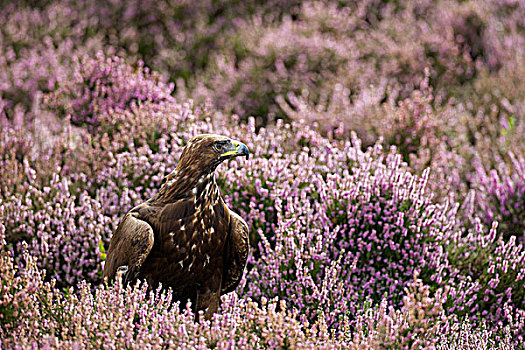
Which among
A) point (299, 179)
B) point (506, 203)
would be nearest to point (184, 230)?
point (299, 179)

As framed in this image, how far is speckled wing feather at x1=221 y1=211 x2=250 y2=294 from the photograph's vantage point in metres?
2.56

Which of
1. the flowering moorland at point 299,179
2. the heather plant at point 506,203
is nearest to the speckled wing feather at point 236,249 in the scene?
the flowering moorland at point 299,179

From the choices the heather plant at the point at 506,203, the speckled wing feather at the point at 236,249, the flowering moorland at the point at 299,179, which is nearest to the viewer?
the flowering moorland at the point at 299,179

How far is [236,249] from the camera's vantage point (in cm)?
258

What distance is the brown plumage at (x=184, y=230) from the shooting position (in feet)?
7.88

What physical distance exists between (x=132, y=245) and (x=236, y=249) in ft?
1.46

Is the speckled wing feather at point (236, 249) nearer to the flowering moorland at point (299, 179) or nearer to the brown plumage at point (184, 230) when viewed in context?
the brown plumage at point (184, 230)

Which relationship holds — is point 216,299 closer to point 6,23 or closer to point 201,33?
point 201,33

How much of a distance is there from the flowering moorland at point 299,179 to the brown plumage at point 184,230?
127 mm

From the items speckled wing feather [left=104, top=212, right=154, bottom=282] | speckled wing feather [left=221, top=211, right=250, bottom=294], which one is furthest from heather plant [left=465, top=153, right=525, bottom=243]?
speckled wing feather [left=104, top=212, right=154, bottom=282]

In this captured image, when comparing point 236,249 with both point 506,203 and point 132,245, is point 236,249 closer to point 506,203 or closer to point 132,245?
point 132,245

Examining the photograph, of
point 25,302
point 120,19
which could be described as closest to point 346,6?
point 120,19

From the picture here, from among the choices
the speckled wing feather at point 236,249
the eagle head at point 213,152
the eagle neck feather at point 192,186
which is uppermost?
the eagle head at point 213,152

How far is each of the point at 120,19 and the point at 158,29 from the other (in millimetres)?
553
